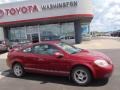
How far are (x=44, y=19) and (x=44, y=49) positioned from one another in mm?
20506

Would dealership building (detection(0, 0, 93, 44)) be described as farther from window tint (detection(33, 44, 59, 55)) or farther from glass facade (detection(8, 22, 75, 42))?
window tint (detection(33, 44, 59, 55))

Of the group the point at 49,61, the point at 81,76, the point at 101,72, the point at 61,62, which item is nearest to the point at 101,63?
the point at 101,72

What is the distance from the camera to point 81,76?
855cm

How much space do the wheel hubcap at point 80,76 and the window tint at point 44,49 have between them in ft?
4.01

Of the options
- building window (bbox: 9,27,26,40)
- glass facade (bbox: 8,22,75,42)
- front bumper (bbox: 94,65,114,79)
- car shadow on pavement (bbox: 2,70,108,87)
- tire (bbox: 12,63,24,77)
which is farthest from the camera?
building window (bbox: 9,27,26,40)

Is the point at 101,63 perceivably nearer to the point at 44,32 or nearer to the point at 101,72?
the point at 101,72

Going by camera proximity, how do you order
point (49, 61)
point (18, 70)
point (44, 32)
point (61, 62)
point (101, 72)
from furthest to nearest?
point (44, 32) → point (18, 70) → point (49, 61) → point (61, 62) → point (101, 72)

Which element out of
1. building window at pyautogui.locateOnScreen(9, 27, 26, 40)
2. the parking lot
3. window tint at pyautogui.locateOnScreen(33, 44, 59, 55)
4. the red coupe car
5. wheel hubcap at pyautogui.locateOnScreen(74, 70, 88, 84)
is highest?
building window at pyautogui.locateOnScreen(9, 27, 26, 40)

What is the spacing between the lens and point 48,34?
32.3 metres

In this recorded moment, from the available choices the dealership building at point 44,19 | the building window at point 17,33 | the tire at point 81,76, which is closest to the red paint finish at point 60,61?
the tire at point 81,76

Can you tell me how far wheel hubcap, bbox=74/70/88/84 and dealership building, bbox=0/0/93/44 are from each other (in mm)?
20692

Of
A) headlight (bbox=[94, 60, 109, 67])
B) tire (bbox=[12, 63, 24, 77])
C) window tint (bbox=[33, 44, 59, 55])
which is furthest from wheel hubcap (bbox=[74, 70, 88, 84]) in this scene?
tire (bbox=[12, 63, 24, 77])

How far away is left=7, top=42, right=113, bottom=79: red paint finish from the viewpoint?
8328 millimetres

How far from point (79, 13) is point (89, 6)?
7.35 feet
